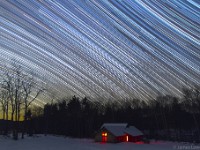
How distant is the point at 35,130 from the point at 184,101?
5938 centimetres

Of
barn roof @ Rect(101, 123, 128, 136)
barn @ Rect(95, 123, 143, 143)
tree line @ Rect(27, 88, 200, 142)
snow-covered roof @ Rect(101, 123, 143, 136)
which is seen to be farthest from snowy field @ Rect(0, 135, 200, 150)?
tree line @ Rect(27, 88, 200, 142)

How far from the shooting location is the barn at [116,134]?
7262cm

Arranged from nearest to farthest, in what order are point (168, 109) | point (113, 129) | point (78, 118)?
1. point (113, 129)
2. point (168, 109)
3. point (78, 118)

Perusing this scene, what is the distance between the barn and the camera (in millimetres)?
72625

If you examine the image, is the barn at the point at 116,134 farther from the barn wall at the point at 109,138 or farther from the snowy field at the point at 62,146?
the snowy field at the point at 62,146

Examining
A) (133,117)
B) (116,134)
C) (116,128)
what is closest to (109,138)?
(116,134)

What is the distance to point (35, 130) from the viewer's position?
396ft

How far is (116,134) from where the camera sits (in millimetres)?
72750

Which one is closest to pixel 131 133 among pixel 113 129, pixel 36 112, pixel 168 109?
pixel 113 129

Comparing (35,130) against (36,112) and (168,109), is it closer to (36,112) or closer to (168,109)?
(36,112)

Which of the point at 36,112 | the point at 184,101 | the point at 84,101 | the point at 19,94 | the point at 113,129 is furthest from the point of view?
the point at 36,112

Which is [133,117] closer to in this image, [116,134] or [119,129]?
[119,129]

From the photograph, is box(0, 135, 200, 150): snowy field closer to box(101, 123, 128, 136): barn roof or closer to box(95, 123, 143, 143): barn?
box(95, 123, 143, 143): barn

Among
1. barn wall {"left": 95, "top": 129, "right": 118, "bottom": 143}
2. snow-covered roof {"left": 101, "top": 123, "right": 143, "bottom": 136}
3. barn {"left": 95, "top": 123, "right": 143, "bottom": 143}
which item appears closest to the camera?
barn wall {"left": 95, "top": 129, "right": 118, "bottom": 143}
